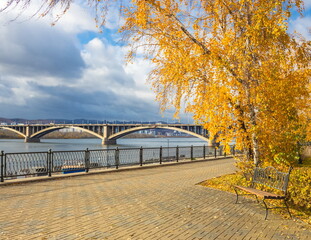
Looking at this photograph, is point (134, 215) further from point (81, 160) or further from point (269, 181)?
point (81, 160)

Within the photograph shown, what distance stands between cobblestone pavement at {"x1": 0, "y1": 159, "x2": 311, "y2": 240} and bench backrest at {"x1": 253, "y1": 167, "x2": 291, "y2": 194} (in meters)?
0.64

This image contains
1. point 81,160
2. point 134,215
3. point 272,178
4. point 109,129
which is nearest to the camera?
point 134,215

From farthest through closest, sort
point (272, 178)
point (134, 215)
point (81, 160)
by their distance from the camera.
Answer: point (81, 160) → point (272, 178) → point (134, 215)

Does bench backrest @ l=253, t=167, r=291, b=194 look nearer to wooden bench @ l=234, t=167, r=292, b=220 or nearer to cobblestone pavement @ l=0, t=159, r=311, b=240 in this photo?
wooden bench @ l=234, t=167, r=292, b=220

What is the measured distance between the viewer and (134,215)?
596cm

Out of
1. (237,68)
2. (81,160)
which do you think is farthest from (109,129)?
(237,68)

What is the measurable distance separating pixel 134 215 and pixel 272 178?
3.71 metres

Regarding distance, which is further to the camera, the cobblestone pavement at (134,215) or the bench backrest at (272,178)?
the bench backrest at (272,178)

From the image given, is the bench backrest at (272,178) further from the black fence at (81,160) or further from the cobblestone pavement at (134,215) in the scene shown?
the black fence at (81,160)

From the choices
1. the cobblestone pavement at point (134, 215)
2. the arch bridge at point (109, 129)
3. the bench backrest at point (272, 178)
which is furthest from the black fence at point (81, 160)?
the arch bridge at point (109, 129)

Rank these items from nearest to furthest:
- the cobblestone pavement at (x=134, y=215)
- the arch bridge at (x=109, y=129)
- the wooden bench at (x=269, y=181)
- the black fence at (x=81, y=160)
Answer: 1. the cobblestone pavement at (x=134, y=215)
2. the wooden bench at (x=269, y=181)
3. the black fence at (x=81, y=160)
4. the arch bridge at (x=109, y=129)

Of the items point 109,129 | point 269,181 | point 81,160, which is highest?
point 109,129

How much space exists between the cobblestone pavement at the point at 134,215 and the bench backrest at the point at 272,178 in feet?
2.11

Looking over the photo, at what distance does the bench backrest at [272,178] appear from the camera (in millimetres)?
6454
